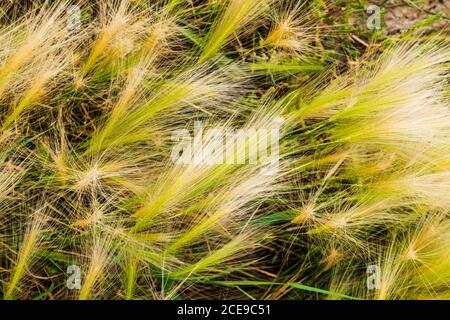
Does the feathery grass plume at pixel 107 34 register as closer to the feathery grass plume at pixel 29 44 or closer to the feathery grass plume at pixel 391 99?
the feathery grass plume at pixel 29 44

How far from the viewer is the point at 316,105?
58.4 inches

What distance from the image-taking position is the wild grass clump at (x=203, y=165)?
139cm

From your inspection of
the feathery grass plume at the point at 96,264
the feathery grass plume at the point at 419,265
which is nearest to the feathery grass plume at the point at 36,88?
the feathery grass plume at the point at 96,264

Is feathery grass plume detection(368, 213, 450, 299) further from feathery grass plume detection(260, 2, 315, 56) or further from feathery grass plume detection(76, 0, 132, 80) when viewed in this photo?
feathery grass plume detection(76, 0, 132, 80)

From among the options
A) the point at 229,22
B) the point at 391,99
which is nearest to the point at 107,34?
the point at 229,22

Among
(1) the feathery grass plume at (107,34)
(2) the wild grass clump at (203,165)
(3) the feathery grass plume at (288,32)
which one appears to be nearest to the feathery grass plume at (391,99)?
(2) the wild grass clump at (203,165)

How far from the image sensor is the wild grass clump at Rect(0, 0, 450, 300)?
4.57 feet

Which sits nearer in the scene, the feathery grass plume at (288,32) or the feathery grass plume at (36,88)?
the feathery grass plume at (36,88)

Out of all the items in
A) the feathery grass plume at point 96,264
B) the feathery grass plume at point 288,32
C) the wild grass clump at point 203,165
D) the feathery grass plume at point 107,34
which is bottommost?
the feathery grass plume at point 96,264

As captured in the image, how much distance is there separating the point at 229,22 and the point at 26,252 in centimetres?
A: 78

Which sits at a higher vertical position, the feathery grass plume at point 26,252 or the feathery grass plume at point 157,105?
the feathery grass plume at point 157,105

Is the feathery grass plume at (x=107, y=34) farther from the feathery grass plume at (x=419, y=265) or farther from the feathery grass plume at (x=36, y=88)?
the feathery grass plume at (x=419, y=265)
